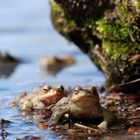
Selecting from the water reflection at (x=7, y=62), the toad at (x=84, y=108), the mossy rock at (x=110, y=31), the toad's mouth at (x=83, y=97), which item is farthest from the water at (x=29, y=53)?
the mossy rock at (x=110, y=31)

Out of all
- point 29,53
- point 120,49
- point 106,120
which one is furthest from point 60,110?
point 29,53

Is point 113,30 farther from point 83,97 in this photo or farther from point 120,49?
point 83,97

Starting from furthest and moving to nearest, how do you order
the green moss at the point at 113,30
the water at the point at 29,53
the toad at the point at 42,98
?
the green moss at the point at 113,30 → the water at the point at 29,53 → the toad at the point at 42,98

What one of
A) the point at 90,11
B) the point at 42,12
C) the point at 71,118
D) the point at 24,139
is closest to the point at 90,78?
the point at 90,11

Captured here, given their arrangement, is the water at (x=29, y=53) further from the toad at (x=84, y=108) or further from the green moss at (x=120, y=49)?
the green moss at (x=120, y=49)

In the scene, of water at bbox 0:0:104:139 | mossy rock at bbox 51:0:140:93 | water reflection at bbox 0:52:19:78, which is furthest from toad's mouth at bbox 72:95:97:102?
water reflection at bbox 0:52:19:78

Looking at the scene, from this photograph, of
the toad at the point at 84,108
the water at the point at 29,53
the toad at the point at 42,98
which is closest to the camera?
the toad at the point at 84,108
